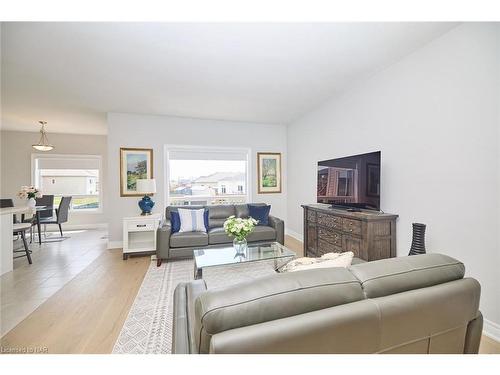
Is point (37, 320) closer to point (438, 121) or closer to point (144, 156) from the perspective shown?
point (144, 156)

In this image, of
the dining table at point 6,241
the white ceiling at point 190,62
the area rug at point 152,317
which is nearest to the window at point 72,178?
the white ceiling at point 190,62

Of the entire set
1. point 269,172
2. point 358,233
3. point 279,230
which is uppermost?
point 269,172

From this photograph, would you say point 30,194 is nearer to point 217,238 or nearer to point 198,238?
point 198,238

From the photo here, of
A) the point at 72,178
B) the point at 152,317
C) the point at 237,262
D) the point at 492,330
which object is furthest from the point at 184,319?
the point at 72,178

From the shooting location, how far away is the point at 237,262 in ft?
7.95

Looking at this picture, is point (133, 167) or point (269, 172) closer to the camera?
point (133, 167)

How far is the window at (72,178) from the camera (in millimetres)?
6051

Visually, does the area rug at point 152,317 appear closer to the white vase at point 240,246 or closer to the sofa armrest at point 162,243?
the sofa armrest at point 162,243

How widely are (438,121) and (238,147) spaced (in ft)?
12.0

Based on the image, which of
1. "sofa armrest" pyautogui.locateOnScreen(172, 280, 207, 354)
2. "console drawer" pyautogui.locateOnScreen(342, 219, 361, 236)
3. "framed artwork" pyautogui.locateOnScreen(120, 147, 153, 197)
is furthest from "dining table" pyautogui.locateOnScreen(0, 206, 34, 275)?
"console drawer" pyautogui.locateOnScreen(342, 219, 361, 236)

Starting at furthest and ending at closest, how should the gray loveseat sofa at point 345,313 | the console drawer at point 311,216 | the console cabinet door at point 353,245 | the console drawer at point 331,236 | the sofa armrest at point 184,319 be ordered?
the console drawer at point 311,216 → the console drawer at point 331,236 → the console cabinet door at point 353,245 → the sofa armrest at point 184,319 → the gray loveseat sofa at point 345,313

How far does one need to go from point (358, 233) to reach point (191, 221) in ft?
8.11

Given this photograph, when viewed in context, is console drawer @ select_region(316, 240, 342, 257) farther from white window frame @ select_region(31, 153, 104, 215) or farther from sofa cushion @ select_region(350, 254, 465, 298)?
white window frame @ select_region(31, 153, 104, 215)

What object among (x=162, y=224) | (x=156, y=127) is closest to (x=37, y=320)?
(x=162, y=224)
